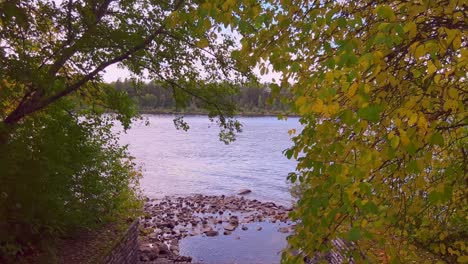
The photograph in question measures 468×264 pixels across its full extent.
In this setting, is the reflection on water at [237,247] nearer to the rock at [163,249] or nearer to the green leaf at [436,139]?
the rock at [163,249]

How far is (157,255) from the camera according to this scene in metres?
13.4

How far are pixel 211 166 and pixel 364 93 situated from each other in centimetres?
3074

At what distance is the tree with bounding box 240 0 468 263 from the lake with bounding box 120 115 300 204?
14.7 m

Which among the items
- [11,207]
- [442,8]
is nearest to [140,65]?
[11,207]

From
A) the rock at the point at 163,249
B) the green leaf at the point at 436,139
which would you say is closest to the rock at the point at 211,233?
the rock at the point at 163,249

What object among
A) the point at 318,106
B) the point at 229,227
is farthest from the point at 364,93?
the point at 229,227

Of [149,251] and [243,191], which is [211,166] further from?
[149,251]

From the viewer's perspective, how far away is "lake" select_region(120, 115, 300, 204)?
26.0m

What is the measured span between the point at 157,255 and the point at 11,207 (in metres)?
7.13

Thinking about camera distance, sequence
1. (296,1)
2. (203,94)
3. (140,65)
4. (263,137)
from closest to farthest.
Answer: (296,1), (140,65), (203,94), (263,137)

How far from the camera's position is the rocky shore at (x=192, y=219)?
14.3m

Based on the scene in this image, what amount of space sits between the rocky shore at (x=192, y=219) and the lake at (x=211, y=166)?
1.87 m

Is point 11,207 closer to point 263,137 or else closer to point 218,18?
point 218,18

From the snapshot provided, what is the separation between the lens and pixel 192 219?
19.5 m
